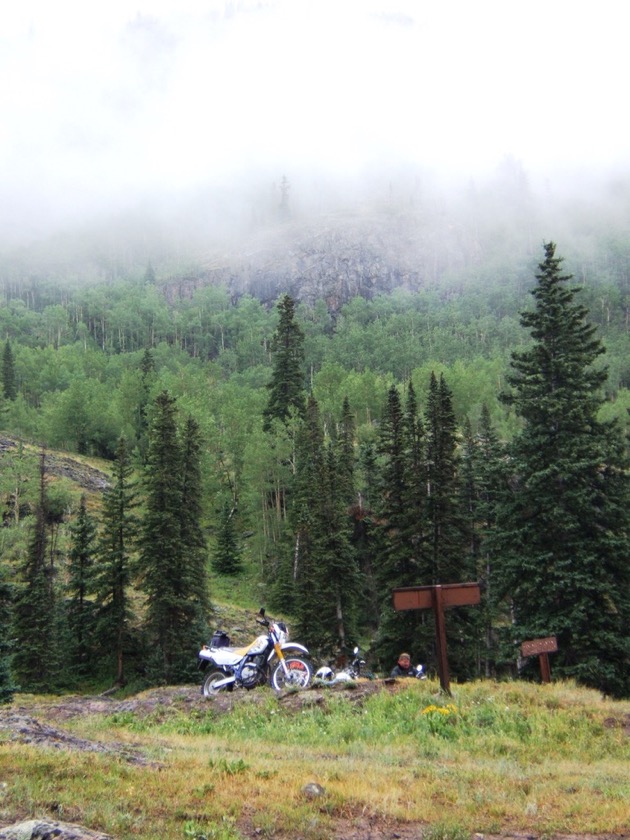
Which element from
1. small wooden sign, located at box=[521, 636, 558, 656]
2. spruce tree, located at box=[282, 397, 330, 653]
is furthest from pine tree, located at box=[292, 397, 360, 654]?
small wooden sign, located at box=[521, 636, 558, 656]

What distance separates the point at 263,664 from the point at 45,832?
12984 millimetres

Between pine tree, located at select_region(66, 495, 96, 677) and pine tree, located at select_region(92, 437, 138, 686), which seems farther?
pine tree, located at select_region(66, 495, 96, 677)

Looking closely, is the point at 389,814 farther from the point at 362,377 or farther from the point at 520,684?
the point at 362,377

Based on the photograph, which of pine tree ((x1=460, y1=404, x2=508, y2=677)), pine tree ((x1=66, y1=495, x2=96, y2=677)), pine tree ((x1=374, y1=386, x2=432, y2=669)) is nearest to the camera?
pine tree ((x1=374, y1=386, x2=432, y2=669))

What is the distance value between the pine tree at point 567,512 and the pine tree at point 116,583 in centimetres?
2311

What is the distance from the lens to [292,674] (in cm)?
1800

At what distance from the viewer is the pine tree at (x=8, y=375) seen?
11346cm

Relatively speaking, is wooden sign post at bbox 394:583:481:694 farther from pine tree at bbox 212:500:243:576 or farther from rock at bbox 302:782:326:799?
pine tree at bbox 212:500:243:576

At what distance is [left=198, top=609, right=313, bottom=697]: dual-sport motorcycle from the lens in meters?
17.9

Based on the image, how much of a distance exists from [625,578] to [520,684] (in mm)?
10078

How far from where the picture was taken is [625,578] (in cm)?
2477

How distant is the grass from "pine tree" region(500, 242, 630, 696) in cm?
795

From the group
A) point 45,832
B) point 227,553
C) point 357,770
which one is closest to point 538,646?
point 357,770

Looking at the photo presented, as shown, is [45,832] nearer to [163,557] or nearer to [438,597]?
[438,597]
